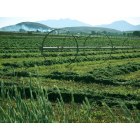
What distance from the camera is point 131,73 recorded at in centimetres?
977

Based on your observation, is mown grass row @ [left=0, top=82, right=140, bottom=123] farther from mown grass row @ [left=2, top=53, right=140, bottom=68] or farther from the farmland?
mown grass row @ [left=2, top=53, right=140, bottom=68]

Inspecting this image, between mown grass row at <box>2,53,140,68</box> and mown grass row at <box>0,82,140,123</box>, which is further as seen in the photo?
mown grass row at <box>2,53,140,68</box>

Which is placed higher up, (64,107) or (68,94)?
(64,107)

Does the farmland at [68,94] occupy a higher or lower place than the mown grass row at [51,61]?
higher

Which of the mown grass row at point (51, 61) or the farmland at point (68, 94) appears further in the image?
the mown grass row at point (51, 61)

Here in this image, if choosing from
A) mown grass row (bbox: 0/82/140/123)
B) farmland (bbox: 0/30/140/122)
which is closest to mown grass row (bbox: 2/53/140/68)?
farmland (bbox: 0/30/140/122)

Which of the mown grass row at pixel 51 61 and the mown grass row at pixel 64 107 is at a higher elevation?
the mown grass row at pixel 64 107

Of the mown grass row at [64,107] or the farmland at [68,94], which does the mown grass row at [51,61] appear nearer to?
the farmland at [68,94]

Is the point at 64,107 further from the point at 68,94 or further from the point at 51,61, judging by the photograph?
the point at 51,61

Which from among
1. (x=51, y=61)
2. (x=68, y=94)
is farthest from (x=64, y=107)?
(x=51, y=61)

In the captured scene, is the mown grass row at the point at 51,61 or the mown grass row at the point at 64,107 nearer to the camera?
the mown grass row at the point at 64,107

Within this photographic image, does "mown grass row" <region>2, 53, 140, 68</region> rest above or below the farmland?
below

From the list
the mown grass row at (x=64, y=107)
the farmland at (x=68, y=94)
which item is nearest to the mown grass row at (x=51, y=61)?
the farmland at (x=68, y=94)
